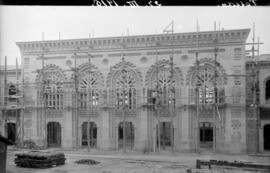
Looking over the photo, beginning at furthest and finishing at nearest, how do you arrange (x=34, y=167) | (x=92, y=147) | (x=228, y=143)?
(x=92, y=147)
(x=228, y=143)
(x=34, y=167)

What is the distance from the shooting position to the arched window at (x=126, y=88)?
31.2 m

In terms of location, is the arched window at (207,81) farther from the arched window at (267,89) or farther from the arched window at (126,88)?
the arched window at (126,88)

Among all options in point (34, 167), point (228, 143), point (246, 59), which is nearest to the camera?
point (34, 167)

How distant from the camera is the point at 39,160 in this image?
22.9 m

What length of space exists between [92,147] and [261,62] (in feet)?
59.6

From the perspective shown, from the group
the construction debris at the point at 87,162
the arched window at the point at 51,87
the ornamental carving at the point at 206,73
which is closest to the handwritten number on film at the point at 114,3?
the construction debris at the point at 87,162

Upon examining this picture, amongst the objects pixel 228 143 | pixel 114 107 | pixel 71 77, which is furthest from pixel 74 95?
pixel 228 143

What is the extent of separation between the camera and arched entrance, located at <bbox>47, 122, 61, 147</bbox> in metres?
34.8

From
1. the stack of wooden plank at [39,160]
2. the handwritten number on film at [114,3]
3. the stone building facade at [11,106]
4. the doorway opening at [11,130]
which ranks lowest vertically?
the stack of wooden plank at [39,160]

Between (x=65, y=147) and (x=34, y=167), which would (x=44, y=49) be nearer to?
(x=65, y=147)

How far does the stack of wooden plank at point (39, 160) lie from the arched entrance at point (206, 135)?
49.6ft

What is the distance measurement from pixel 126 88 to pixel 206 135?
11.7 m

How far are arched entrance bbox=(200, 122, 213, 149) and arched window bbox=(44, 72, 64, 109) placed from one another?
14.5 meters

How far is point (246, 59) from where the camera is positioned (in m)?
30.7
